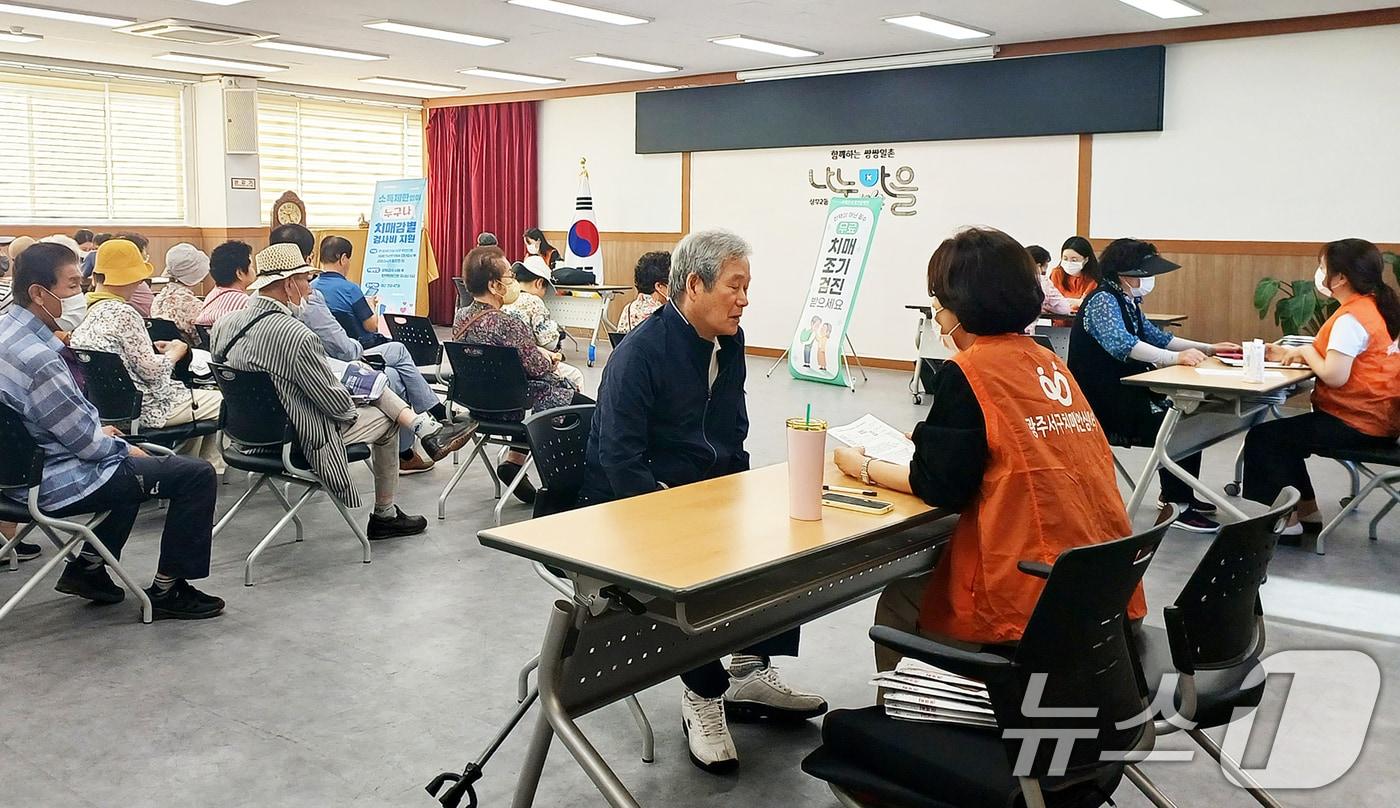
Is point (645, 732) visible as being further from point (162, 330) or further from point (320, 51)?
point (320, 51)

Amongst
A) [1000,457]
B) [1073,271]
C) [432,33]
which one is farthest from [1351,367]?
[432,33]

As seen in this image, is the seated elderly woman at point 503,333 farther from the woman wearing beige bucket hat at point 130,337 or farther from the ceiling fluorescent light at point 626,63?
the ceiling fluorescent light at point 626,63

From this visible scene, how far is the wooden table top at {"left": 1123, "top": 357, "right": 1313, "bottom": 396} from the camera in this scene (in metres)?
4.49

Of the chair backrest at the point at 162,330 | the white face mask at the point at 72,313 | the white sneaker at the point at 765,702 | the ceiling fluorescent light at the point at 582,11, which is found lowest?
the white sneaker at the point at 765,702

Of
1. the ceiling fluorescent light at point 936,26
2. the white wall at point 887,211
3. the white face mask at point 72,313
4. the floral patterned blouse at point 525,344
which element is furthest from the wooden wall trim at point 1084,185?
the white face mask at point 72,313

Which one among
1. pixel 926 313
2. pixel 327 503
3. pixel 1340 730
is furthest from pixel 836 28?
pixel 1340 730

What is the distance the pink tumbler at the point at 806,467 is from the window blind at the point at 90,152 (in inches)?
454

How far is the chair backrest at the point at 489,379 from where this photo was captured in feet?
16.8

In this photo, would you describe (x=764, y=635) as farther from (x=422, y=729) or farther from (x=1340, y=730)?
(x=1340, y=730)

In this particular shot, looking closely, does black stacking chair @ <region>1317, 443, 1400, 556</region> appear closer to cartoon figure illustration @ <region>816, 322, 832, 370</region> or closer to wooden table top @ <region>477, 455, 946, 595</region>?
wooden table top @ <region>477, 455, 946, 595</region>

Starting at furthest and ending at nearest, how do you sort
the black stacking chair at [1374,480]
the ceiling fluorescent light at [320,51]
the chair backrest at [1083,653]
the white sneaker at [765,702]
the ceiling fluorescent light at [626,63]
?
the ceiling fluorescent light at [626,63] < the ceiling fluorescent light at [320,51] < the black stacking chair at [1374,480] < the white sneaker at [765,702] < the chair backrest at [1083,653]

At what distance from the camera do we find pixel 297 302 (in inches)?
188

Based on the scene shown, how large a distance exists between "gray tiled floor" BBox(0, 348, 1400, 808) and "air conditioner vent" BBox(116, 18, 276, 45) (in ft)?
18.7

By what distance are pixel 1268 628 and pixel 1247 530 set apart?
7.06 ft
